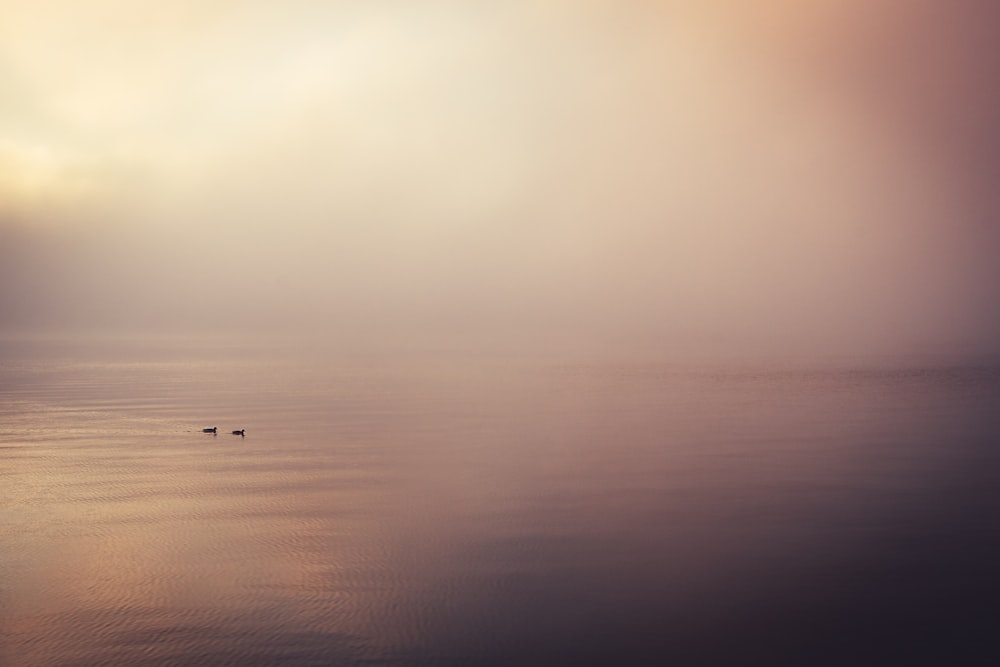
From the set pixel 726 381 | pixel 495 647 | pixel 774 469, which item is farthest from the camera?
pixel 726 381

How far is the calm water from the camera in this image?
12656 mm

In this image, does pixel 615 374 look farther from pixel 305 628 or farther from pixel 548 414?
pixel 305 628

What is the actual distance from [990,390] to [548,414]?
96.7 ft

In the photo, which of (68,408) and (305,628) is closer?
(305,628)

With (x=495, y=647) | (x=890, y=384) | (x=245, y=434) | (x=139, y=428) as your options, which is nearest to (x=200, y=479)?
(x=245, y=434)

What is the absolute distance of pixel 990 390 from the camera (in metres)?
48.8

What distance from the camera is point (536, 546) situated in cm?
1719

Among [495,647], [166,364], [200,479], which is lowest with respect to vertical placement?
[495,647]

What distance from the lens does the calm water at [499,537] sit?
1266 cm

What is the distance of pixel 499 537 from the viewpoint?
17.9 meters

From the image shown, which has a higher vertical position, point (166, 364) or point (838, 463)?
point (166, 364)

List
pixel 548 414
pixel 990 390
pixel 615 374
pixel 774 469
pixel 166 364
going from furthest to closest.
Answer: pixel 166 364, pixel 615 374, pixel 990 390, pixel 548 414, pixel 774 469

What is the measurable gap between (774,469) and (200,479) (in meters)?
17.4

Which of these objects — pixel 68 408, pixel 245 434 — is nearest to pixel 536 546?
pixel 245 434
